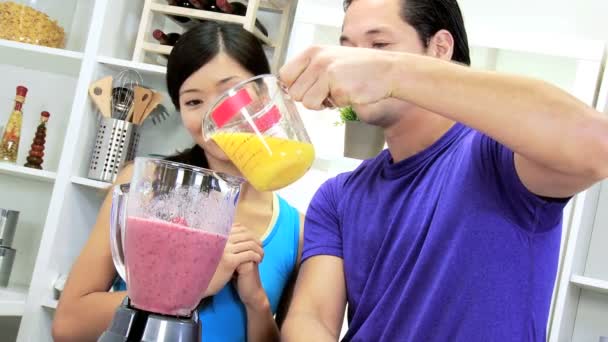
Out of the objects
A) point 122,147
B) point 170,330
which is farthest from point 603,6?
point 170,330

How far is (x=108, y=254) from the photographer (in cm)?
135

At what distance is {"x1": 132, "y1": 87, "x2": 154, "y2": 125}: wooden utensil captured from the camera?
2.34m

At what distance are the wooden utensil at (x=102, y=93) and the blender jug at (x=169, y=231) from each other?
4.88ft

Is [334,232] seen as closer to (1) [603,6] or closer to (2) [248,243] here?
(2) [248,243]

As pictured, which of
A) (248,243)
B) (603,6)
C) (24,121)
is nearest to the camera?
(248,243)

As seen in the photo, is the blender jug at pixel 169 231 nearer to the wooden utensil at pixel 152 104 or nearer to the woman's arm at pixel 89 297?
the woman's arm at pixel 89 297

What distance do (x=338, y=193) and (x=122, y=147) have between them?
117 centimetres

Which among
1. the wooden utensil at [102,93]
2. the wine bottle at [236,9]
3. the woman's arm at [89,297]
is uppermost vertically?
the wine bottle at [236,9]

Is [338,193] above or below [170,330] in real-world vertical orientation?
above

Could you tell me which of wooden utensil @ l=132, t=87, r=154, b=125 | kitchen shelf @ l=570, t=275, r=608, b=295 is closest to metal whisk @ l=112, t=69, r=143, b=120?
wooden utensil @ l=132, t=87, r=154, b=125

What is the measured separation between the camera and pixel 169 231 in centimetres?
86

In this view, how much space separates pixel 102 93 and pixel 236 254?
1356 millimetres

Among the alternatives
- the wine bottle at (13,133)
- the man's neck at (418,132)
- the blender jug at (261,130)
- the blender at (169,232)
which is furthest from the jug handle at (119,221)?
the wine bottle at (13,133)

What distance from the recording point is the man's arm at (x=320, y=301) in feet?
3.91
